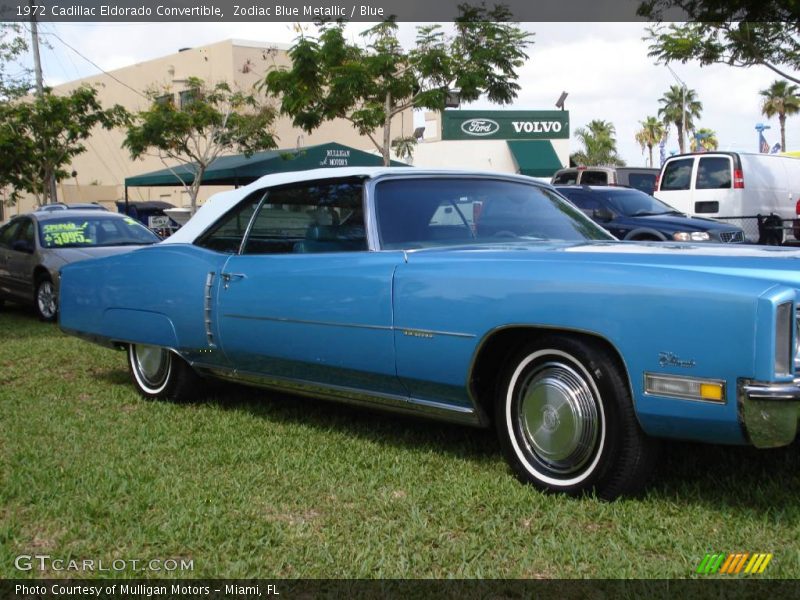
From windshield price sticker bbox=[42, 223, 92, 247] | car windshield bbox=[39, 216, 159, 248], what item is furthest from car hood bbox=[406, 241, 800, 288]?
windshield price sticker bbox=[42, 223, 92, 247]

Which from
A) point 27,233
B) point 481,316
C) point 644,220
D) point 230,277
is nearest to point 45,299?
point 27,233

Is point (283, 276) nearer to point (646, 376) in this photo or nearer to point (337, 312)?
point (337, 312)

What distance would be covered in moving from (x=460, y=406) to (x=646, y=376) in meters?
0.95

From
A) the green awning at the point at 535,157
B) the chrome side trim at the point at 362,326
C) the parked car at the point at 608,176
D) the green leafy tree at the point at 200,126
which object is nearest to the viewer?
the chrome side trim at the point at 362,326

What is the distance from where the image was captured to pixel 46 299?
10.6 m

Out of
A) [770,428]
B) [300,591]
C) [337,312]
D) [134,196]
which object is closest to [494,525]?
[300,591]

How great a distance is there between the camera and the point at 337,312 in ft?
13.9

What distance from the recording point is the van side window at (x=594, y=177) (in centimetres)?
1825

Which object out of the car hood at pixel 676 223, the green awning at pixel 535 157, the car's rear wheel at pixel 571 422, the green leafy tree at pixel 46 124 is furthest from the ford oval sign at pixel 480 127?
the car's rear wheel at pixel 571 422

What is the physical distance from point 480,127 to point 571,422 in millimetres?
37977

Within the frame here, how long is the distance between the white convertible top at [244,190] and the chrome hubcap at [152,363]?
0.73 m

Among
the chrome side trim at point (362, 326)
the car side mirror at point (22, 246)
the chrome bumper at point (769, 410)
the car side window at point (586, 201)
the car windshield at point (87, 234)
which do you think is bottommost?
the chrome bumper at point (769, 410)

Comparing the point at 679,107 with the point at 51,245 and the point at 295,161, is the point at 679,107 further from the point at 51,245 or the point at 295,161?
the point at 51,245

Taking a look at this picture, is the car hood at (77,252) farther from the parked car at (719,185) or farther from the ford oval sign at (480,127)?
the ford oval sign at (480,127)
